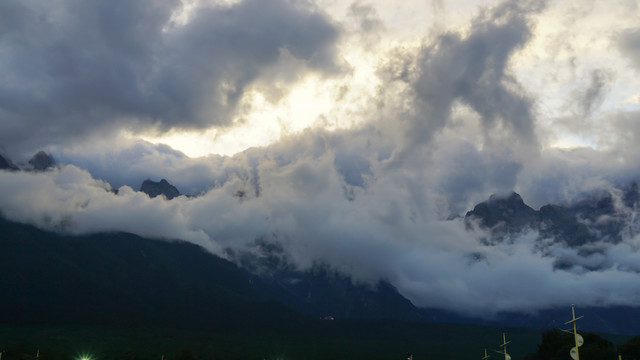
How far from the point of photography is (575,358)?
83500 millimetres
